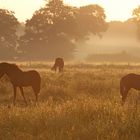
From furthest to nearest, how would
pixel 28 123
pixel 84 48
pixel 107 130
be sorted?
pixel 84 48
pixel 28 123
pixel 107 130

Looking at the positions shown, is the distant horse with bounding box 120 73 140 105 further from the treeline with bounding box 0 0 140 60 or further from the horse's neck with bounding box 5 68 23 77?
the treeline with bounding box 0 0 140 60

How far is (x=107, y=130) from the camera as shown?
10539 mm

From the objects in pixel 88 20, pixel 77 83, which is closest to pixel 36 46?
pixel 88 20

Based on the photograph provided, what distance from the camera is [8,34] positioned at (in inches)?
3214

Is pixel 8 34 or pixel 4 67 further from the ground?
pixel 8 34

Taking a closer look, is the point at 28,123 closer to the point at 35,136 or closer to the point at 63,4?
the point at 35,136

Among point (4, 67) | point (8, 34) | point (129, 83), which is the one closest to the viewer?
point (129, 83)

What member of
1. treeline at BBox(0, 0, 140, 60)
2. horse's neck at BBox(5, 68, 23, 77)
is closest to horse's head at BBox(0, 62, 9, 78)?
horse's neck at BBox(5, 68, 23, 77)

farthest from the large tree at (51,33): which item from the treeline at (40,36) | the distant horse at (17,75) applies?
the distant horse at (17,75)

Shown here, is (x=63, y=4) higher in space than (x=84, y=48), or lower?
higher

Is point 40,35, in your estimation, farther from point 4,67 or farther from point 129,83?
point 129,83

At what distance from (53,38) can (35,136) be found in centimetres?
7278

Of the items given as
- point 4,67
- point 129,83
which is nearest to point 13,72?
point 4,67

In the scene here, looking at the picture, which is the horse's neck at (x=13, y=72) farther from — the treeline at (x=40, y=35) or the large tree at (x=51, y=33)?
the large tree at (x=51, y=33)
